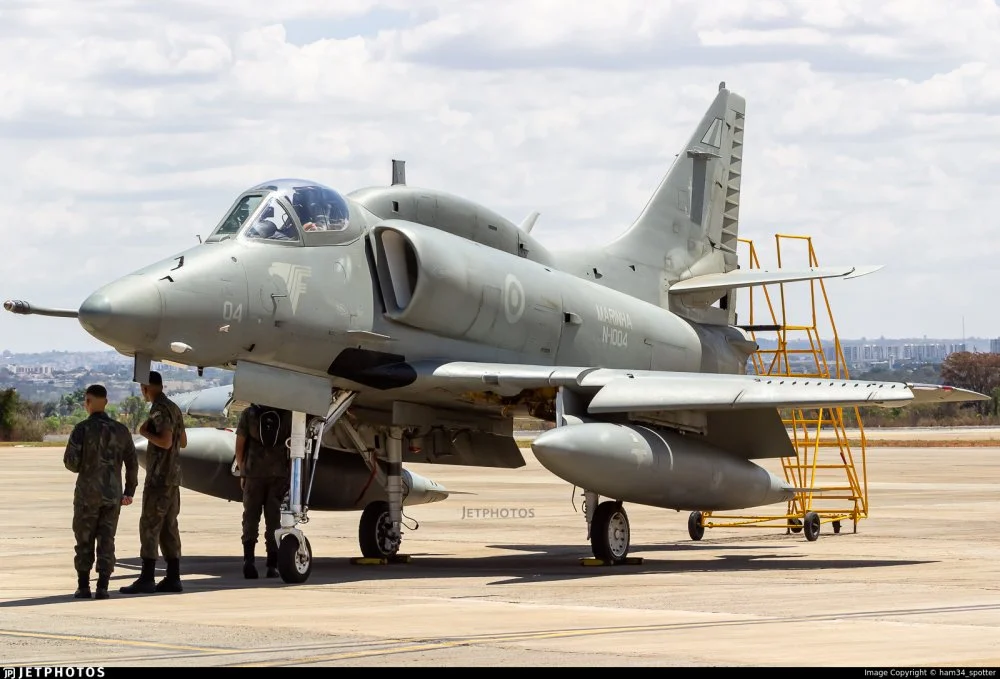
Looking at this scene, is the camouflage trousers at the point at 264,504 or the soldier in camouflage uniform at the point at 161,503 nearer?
the soldier in camouflage uniform at the point at 161,503

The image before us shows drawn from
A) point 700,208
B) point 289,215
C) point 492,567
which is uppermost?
point 700,208

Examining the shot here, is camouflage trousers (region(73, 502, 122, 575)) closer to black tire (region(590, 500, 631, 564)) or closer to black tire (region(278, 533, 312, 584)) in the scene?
black tire (region(278, 533, 312, 584))

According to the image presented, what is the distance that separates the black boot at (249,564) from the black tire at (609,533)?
3.55m

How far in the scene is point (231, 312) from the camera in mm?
13508

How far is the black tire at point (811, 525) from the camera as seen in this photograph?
19.5 m

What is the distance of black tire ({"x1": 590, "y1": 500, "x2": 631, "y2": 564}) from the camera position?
1584cm

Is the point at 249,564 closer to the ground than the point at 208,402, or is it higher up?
closer to the ground

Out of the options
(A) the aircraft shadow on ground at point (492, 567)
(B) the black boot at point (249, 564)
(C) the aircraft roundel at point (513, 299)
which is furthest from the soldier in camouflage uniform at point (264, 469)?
(C) the aircraft roundel at point (513, 299)

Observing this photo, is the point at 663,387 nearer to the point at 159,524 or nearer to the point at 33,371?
the point at 159,524

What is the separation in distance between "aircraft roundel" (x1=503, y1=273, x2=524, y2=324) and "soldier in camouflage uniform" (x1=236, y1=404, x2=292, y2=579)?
2.79m

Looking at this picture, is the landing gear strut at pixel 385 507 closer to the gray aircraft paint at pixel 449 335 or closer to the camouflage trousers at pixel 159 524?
the gray aircraft paint at pixel 449 335

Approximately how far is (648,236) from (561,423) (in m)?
5.98

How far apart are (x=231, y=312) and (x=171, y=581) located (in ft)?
7.72

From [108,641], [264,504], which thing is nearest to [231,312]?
[264,504]
